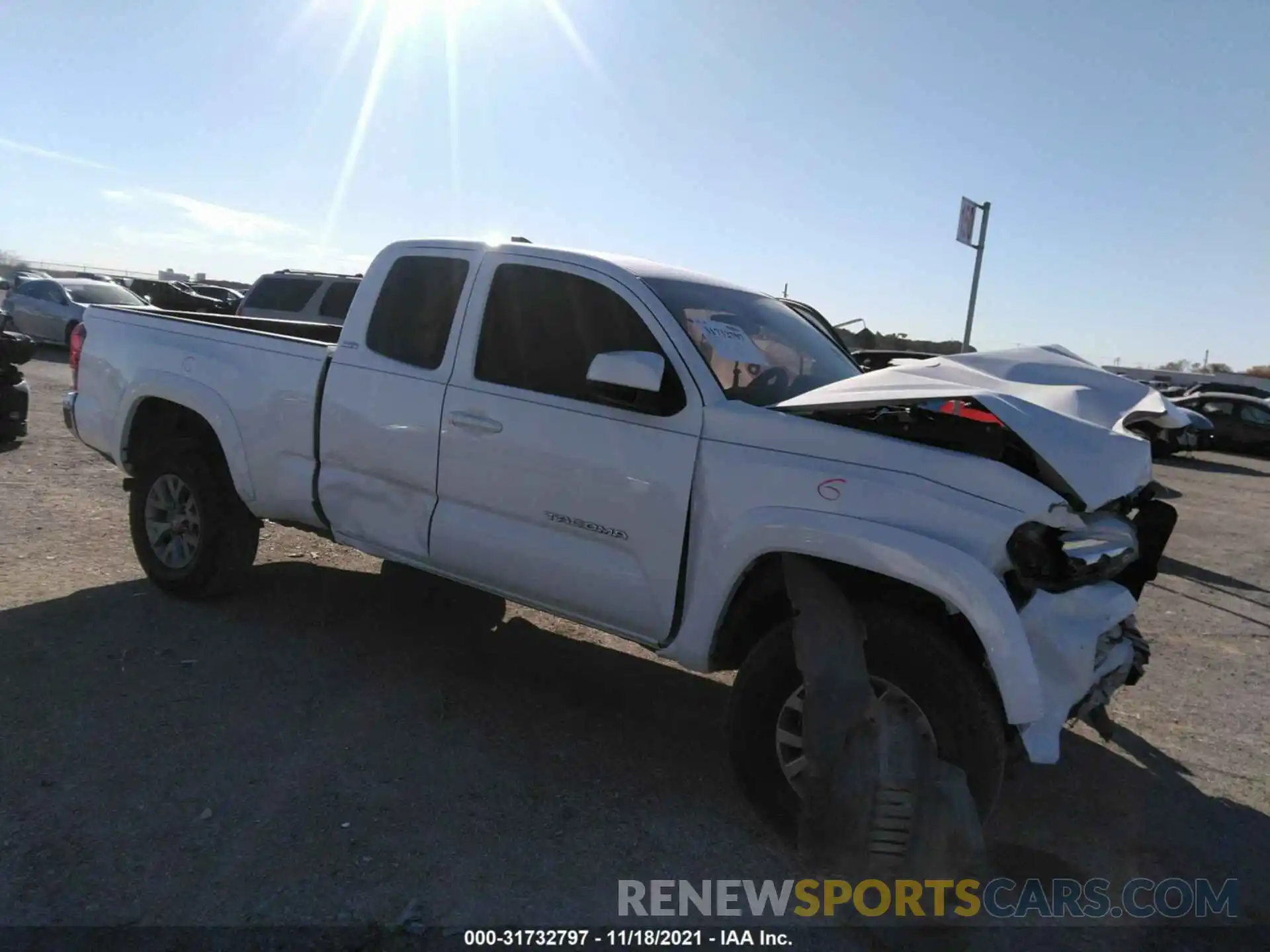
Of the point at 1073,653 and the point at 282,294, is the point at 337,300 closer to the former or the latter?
the point at 282,294

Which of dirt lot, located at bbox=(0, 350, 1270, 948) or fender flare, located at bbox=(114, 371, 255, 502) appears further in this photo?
fender flare, located at bbox=(114, 371, 255, 502)

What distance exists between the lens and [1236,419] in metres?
24.2

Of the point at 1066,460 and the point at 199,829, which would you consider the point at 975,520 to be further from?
the point at 199,829

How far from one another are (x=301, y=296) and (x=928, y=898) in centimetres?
1313

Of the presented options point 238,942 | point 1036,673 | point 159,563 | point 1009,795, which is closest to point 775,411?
point 1036,673

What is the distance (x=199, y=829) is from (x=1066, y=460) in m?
3.21

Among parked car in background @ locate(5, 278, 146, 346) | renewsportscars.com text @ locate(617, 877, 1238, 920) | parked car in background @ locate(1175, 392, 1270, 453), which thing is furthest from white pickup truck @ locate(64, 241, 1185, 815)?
parked car in background @ locate(1175, 392, 1270, 453)

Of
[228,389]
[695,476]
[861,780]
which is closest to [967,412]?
[695,476]

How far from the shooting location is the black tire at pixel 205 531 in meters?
5.20

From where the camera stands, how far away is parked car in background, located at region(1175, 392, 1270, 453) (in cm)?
2398

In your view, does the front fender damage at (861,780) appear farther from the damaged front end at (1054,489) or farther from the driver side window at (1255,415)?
the driver side window at (1255,415)

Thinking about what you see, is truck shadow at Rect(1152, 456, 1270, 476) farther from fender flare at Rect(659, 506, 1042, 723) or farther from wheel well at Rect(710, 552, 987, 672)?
fender flare at Rect(659, 506, 1042, 723)

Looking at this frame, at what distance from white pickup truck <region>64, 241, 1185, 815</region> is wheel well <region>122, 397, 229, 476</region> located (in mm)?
31

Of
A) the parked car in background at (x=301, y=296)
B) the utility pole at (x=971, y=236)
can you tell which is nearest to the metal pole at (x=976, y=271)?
the utility pole at (x=971, y=236)
